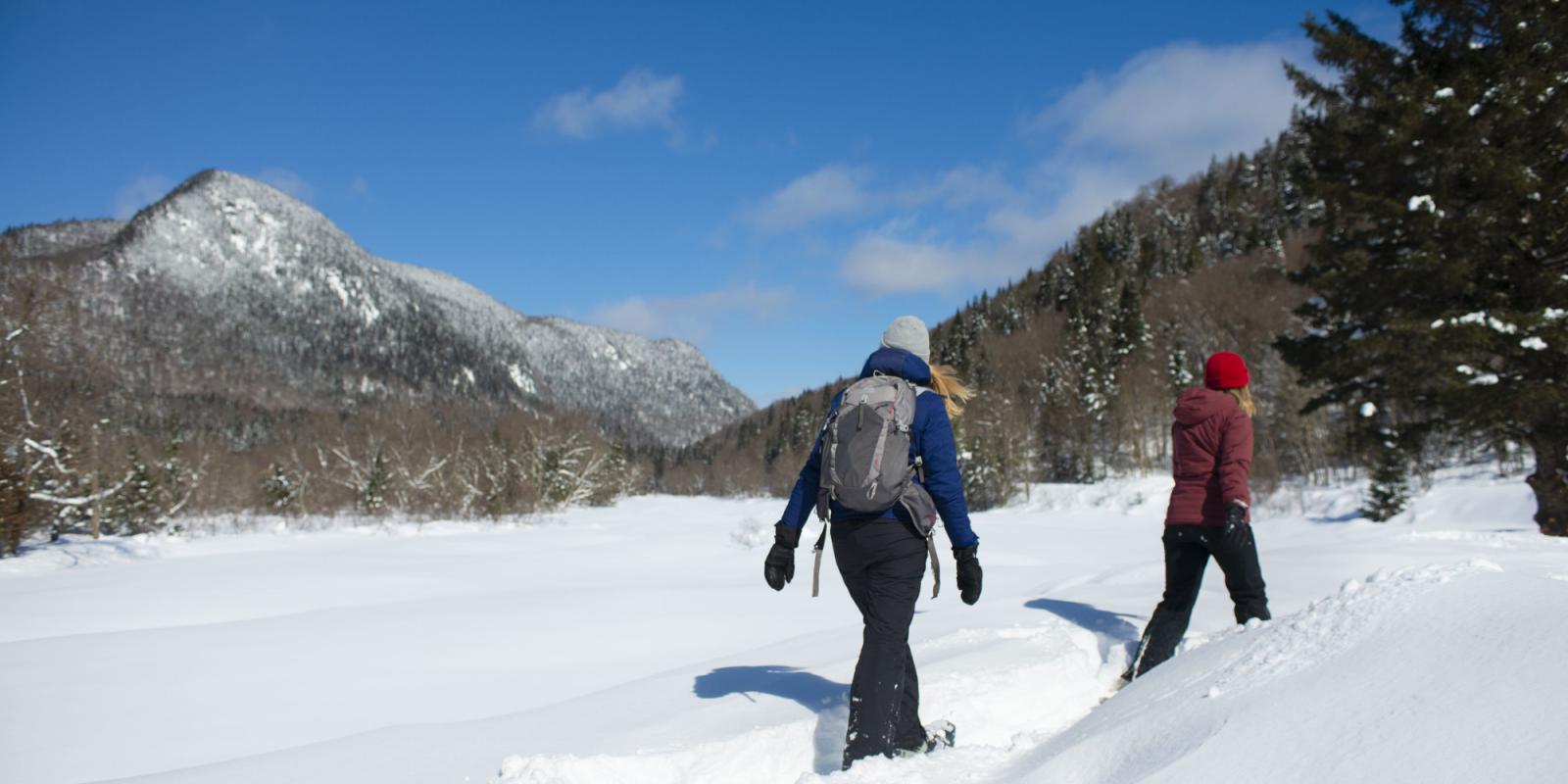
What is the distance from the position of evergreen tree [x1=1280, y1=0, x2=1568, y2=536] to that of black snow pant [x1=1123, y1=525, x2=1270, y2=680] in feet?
22.2

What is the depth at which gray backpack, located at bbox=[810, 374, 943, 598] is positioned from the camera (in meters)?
3.01

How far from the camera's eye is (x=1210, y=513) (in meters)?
4.42

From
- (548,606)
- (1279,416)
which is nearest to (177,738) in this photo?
(548,606)

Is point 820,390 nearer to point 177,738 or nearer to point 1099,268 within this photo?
point 1099,268

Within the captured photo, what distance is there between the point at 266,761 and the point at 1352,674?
4.03 meters

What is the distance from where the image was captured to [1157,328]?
63.0 meters

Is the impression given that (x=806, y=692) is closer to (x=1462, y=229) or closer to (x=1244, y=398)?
(x=1244, y=398)

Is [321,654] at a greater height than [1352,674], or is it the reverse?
[1352,674]

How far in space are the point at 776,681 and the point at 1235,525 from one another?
2616mm

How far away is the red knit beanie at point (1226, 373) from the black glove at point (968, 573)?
2260 mm

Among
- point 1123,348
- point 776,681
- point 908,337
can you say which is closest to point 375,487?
point 776,681

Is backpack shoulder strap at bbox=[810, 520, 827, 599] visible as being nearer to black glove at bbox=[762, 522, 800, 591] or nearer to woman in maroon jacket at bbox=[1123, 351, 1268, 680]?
black glove at bbox=[762, 522, 800, 591]

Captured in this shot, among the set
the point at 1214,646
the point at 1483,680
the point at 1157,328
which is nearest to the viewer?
the point at 1483,680

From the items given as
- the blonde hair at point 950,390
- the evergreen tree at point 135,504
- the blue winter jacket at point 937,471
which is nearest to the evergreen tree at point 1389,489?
the blonde hair at point 950,390
